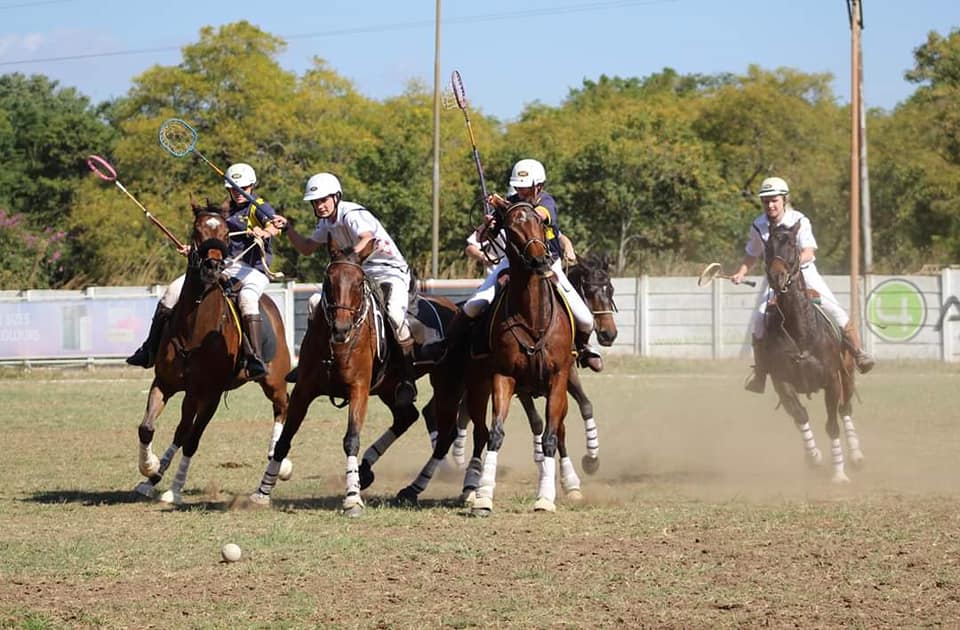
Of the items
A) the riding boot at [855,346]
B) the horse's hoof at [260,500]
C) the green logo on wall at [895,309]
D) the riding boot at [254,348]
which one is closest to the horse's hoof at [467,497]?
the horse's hoof at [260,500]

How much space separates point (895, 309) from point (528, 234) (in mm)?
29902

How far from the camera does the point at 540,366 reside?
1280 cm

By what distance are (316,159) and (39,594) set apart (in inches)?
2414

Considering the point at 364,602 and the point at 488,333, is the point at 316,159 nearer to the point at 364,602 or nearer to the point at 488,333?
the point at 488,333

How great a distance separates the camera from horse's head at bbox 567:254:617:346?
16.0 meters

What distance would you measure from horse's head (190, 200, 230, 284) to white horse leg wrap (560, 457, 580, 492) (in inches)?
157

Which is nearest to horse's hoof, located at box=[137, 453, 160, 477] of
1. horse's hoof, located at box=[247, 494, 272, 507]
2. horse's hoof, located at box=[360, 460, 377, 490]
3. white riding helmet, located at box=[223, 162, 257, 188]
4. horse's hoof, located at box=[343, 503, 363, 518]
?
horse's hoof, located at box=[247, 494, 272, 507]

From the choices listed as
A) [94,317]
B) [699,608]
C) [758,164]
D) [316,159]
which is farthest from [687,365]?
[758,164]

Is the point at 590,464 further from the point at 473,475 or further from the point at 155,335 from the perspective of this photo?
the point at 155,335

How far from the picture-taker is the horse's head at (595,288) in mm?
16047

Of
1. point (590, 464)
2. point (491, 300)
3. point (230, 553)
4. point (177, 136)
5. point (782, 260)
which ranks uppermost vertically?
point (177, 136)

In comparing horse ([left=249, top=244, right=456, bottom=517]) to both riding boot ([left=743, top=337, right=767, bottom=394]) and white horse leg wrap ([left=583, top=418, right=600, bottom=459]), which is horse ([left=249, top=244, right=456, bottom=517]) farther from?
riding boot ([left=743, top=337, right=767, bottom=394])

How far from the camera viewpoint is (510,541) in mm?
11023

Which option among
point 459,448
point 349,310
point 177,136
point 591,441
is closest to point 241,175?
point 177,136
